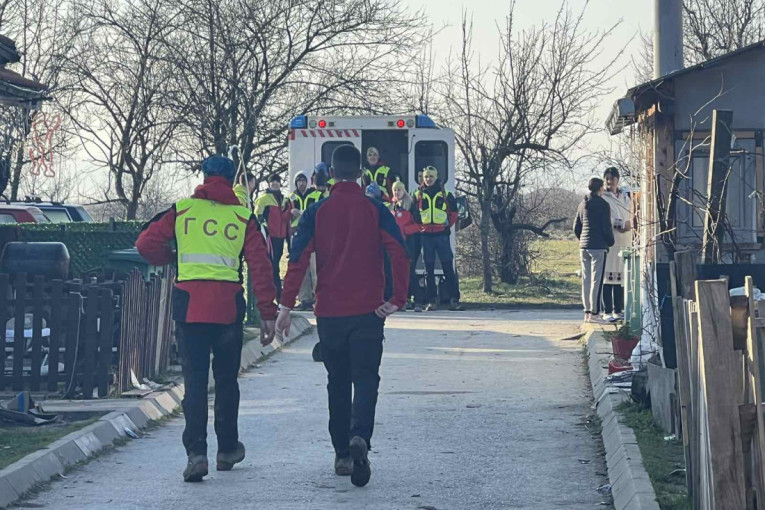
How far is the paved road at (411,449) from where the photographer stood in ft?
25.6

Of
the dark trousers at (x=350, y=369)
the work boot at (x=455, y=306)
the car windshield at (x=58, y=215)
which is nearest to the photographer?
the dark trousers at (x=350, y=369)

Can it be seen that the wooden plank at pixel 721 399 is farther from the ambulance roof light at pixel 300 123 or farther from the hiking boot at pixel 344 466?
the ambulance roof light at pixel 300 123

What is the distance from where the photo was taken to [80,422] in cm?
980

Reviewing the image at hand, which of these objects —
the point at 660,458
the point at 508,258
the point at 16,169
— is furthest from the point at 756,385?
the point at 16,169

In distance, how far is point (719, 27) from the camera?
34.4m

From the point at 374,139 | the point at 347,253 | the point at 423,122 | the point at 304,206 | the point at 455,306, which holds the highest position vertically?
the point at 423,122

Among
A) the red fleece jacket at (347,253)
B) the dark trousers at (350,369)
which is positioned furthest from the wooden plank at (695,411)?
the red fleece jacket at (347,253)

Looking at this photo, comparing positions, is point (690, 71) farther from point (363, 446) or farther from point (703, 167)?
point (363, 446)

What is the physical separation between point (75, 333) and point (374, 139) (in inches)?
455

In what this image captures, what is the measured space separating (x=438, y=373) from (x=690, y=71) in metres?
4.03

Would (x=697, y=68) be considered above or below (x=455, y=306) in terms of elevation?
above

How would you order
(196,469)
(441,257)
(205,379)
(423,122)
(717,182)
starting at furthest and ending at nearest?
(423,122) < (441,257) < (717,182) < (205,379) < (196,469)

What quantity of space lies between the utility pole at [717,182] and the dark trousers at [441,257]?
10.7 meters

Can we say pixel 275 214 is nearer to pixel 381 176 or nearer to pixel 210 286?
pixel 381 176
